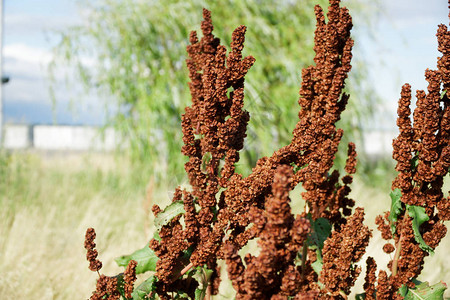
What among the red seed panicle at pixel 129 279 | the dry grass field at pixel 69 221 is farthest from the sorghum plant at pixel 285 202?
the dry grass field at pixel 69 221

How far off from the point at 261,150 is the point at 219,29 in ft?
5.74

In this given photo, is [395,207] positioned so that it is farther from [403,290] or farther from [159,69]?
[159,69]

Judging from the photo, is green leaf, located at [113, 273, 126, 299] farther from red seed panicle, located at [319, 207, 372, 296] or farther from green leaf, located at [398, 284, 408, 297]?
green leaf, located at [398, 284, 408, 297]

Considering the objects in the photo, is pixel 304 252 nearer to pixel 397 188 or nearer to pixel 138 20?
pixel 397 188

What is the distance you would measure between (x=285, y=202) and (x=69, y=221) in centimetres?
385

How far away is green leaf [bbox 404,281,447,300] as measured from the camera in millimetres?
1603

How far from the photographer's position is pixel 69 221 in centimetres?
448

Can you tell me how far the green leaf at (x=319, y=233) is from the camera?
1.66m

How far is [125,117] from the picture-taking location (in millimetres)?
6371

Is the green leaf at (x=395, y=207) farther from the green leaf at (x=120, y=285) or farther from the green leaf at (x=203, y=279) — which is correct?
the green leaf at (x=120, y=285)

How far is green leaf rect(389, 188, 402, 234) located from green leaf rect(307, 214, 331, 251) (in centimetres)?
23

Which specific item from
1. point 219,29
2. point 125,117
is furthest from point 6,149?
point 219,29

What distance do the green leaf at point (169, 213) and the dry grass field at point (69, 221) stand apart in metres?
0.26

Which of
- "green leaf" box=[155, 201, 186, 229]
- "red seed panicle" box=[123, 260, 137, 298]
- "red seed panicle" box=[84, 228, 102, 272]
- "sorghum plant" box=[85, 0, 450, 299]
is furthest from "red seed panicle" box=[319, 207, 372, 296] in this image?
"red seed panicle" box=[84, 228, 102, 272]
